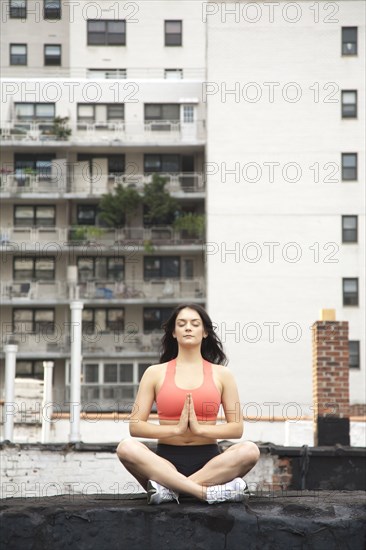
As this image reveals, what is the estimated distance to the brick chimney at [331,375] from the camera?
22.1 m

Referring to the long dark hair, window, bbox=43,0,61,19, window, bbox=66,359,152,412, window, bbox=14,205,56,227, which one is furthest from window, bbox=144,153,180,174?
the long dark hair

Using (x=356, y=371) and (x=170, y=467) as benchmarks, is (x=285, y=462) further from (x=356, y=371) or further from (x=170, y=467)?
(x=356, y=371)

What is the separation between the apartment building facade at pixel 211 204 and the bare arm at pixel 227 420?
3784cm

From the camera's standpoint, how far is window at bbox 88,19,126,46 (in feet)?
189

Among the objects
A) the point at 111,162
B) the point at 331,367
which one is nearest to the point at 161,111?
the point at 111,162

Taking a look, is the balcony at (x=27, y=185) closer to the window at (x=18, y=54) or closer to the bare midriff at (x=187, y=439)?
the window at (x=18, y=54)

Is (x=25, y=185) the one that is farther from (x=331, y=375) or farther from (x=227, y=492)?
(x=227, y=492)

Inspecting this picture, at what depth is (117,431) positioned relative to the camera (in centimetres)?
3578

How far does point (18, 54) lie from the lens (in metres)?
60.1

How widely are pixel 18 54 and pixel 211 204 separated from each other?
1520 centimetres

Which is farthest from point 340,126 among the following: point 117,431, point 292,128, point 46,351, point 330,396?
point 330,396

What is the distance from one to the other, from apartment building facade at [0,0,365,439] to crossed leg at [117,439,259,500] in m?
38.2

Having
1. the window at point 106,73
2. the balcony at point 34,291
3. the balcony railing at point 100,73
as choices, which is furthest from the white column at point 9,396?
the window at point 106,73

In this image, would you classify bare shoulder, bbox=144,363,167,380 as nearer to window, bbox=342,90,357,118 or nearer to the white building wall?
the white building wall
